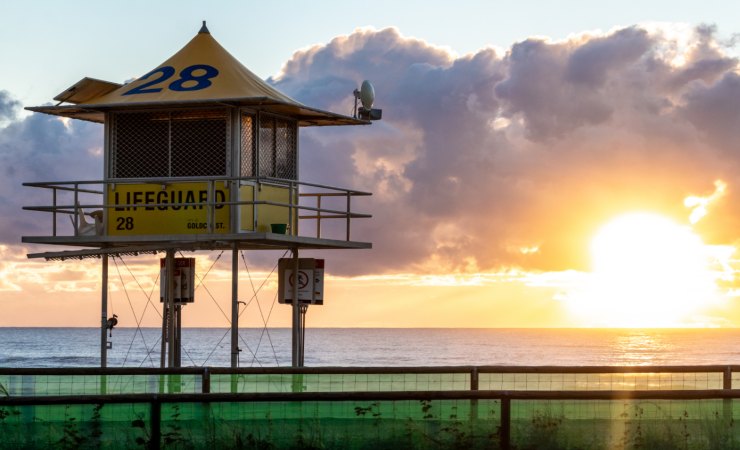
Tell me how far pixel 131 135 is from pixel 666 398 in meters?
13.6

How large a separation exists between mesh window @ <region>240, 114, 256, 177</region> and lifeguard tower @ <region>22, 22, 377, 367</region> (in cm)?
3

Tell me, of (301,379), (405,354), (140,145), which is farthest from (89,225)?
(405,354)

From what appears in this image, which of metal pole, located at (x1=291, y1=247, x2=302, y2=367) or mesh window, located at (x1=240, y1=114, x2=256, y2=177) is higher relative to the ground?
mesh window, located at (x1=240, y1=114, x2=256, y2=177)

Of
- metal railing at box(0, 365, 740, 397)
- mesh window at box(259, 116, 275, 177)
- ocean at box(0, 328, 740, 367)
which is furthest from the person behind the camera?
ocean at box(0, 328, 740, 367)

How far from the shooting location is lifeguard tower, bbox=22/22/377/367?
87.1 feet

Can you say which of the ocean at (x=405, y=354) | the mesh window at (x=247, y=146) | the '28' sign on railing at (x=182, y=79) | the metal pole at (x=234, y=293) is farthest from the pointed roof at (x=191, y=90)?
the ocean at (x=405, y=354)

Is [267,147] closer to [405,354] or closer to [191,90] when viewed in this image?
[191,90]

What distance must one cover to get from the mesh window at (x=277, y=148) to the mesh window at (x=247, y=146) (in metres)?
0.26

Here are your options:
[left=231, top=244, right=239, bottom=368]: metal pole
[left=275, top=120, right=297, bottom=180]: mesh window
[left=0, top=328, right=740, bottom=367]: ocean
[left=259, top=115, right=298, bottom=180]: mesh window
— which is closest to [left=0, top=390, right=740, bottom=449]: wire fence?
[left=231, top=244, right=239, bottom=368]: metal pole

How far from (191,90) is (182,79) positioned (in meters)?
0.66

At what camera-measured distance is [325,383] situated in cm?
2172

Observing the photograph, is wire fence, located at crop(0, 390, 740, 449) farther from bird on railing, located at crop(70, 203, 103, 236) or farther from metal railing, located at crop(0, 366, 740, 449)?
bird on railing, located at crop(70, 203, 103, 236)

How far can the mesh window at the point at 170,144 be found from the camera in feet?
88.3

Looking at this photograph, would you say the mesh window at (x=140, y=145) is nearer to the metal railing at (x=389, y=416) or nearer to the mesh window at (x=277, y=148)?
the mesh window at (x=277, y=148)
